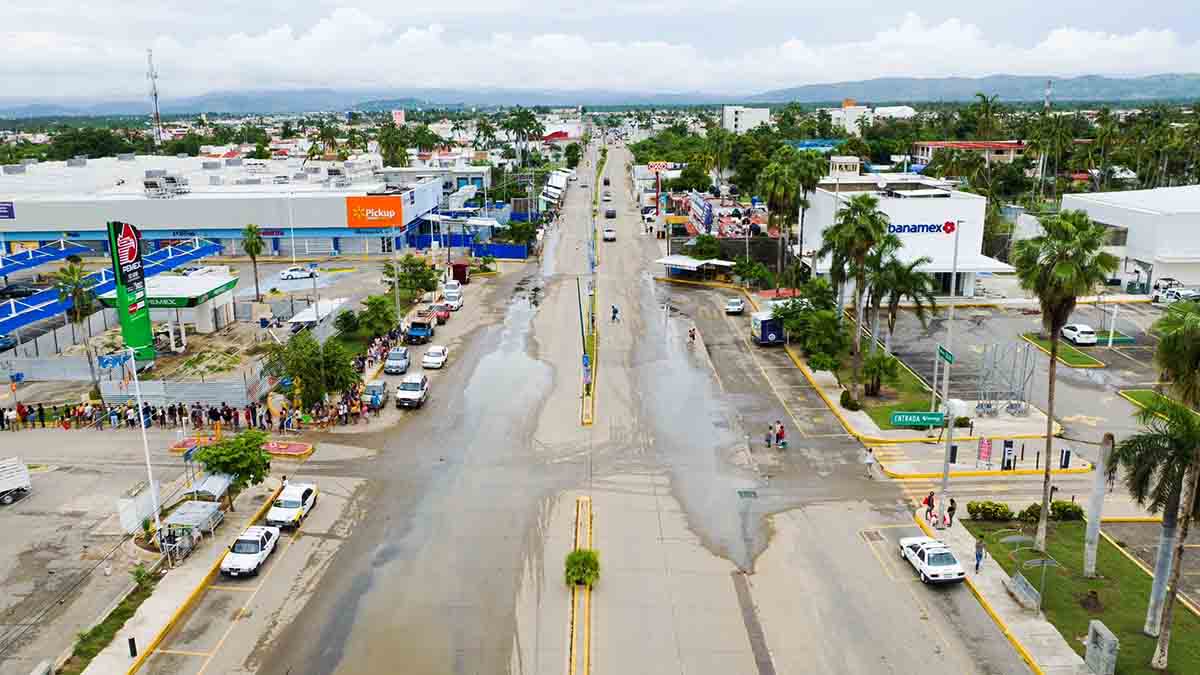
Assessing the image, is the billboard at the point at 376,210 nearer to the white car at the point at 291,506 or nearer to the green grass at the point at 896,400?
the green grass at the point at 896,400

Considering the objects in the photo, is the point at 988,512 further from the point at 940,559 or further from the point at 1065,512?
the point at 940,559

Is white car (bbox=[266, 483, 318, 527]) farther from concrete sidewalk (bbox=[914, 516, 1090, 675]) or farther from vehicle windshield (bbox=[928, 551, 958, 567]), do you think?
concrete sidewalk (bbox=[914, 516, 1090, 675])

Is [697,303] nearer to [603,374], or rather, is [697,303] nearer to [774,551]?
[603,374]

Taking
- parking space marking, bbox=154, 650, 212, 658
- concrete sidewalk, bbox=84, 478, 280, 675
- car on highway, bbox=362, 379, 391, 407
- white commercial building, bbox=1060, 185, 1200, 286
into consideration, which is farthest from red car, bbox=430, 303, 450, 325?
white commercial building, bbox=1060, 185, 1200, 286

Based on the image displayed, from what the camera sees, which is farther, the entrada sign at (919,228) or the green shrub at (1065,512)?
the entrada sign at (919,228)

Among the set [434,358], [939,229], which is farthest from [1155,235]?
[434,358]

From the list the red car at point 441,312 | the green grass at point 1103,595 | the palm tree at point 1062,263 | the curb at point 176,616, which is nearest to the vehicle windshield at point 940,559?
the green grass at point 1103,595
